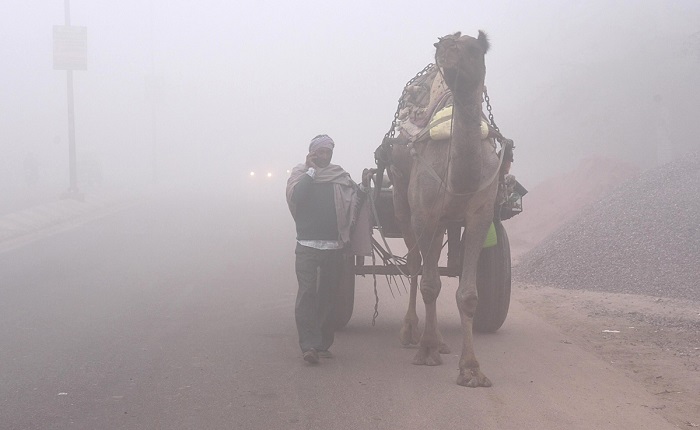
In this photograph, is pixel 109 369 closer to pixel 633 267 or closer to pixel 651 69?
pixel 633 267

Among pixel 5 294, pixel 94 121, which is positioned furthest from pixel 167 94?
pixel 5 294

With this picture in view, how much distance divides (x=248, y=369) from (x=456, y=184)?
8.42 feet

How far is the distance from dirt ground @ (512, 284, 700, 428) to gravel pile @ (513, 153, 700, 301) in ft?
1.85

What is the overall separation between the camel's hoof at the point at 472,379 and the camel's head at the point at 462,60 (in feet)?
7.89

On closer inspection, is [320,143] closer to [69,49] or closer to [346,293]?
[346,293]

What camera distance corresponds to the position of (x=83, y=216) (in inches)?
1323

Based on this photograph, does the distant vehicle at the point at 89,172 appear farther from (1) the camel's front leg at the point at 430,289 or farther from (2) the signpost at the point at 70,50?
(1) the camel's front leg at the point at 430,289

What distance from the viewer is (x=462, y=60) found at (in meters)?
7.36

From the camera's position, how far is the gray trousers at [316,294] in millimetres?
8828

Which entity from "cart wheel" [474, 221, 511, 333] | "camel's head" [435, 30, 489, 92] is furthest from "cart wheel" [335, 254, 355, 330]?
"camel's head" [435, 30, 489, 92]

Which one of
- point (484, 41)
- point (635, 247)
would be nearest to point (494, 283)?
point (484, 41)

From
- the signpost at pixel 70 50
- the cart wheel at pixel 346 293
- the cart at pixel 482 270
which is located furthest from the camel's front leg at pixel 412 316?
the signpost at pixel 70 50

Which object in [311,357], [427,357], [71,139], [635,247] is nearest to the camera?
[311,357]

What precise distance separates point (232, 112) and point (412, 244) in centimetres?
12650
